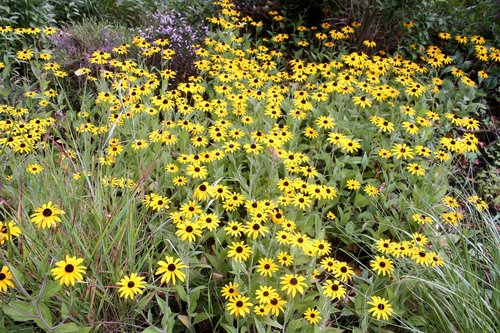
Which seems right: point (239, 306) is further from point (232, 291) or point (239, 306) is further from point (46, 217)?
point (46, 217)

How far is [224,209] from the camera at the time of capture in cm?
274

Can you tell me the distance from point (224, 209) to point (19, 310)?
1275mm

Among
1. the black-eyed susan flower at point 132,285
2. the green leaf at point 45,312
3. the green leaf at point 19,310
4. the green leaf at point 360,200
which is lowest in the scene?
the green leaf at point 360,200

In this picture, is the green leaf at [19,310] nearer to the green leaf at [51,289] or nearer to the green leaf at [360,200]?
the green leaf at [51,289]

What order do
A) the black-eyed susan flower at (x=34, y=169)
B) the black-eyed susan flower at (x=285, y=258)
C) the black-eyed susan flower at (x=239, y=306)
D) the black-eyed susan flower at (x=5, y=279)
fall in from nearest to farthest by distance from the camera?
the black-eyed susan flower at (x=5, y=279) < the black-eyed susan flower at (x=239, y=306) < the black-eyed susan flower at (x=285, y=258) < the black-eyed susan flower at (x=34, y=169)

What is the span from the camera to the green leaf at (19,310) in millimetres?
1695

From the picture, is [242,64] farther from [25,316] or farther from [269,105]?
[25,316]

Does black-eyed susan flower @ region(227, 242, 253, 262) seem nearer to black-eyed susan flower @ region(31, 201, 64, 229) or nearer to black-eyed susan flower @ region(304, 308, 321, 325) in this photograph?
black-eyed susan flower @ region(304, 308, 321, 325)

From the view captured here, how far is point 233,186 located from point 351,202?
0.82 meters

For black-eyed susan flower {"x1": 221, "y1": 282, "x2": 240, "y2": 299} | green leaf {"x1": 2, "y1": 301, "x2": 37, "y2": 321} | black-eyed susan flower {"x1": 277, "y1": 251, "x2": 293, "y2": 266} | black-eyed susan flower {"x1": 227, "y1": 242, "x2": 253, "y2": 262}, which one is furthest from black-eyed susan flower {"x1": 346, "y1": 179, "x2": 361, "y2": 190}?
green leaf {"x1": 2, "y1": 301, "x2": 37, "y2": 321}

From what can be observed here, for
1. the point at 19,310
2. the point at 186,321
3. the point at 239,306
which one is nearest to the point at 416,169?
the point at 239,306

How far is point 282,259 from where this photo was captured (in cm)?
220

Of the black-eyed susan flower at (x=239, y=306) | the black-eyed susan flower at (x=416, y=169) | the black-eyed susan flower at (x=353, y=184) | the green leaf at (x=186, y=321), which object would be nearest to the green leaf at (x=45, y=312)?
the green leaf at (x=186, y=321)

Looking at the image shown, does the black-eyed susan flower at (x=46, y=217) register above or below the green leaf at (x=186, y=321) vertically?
above
